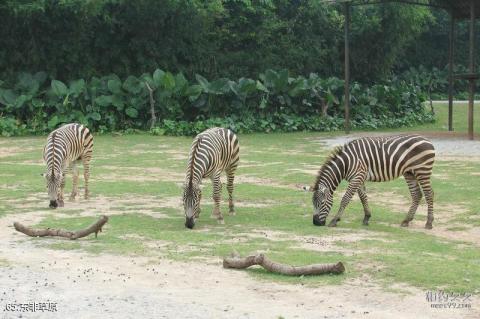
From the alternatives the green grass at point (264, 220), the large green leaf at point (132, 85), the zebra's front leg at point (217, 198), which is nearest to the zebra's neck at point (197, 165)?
the zebra's front leg at point (217, 198)

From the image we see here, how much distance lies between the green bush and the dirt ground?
57.7ft

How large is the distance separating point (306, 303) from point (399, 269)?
60.7 inches

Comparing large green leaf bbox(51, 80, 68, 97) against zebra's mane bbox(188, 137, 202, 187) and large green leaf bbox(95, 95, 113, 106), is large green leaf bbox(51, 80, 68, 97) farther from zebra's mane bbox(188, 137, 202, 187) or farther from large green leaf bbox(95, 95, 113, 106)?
zebra's mane bbox(188, 137, 202, 187)

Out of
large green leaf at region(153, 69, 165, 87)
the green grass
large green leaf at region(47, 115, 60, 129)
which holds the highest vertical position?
large green leaf at region(153, 69, 165, 87)

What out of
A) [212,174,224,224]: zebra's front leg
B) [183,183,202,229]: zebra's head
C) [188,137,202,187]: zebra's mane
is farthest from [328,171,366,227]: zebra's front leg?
[188,137,202,187]: zebra's mane

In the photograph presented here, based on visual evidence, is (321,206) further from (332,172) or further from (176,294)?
(176,294)

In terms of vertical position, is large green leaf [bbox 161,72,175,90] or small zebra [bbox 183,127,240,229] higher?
large green leaf [bbox 161,72,175,90]

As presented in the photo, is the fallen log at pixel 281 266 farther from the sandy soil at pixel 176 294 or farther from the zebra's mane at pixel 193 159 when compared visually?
the zebra's mane at pixel 193 159

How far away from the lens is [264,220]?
38.9 feet

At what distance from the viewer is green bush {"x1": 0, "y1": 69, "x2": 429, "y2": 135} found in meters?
26.7

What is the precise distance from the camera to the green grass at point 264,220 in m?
8.66

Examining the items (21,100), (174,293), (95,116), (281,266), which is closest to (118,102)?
(95,116)

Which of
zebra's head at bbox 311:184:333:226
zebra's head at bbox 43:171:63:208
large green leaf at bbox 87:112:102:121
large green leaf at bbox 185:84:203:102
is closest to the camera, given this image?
zebra's head at bbox 311:184:333:226

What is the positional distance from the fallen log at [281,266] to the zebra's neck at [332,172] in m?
3.34
